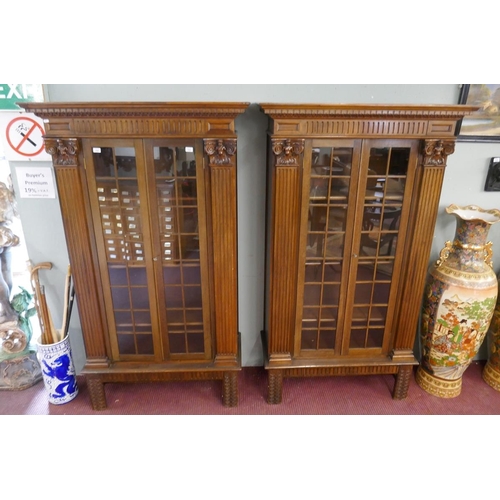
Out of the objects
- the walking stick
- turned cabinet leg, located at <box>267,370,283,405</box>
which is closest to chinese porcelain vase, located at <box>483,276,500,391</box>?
turned cabinet leg, located at <box>267,370,283,405</box>

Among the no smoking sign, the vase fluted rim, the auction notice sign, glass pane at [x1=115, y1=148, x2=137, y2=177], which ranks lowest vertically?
the vase fluted rim

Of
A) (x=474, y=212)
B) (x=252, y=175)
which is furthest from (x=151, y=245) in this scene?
(x=474, y=212)

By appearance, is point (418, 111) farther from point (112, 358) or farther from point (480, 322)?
point (112, 358)

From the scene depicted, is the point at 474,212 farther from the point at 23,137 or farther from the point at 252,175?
the point at 23,137

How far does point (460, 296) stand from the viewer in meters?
2.38

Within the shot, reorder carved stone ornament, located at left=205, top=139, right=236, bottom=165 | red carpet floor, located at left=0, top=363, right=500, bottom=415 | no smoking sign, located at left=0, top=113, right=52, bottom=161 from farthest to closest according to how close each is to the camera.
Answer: red carpet floor, located at left=0, top=363, right=500, bottom=415 → no smoking sign, located at left=0, top=113, right=52, bottom=161 → carved stone ornament, located at left=205, top=139, right=236, bottom=165

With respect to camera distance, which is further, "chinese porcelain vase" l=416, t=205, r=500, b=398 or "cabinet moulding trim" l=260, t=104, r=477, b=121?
"chinese porcelain vase" l=416, t=205, r=500, b=398

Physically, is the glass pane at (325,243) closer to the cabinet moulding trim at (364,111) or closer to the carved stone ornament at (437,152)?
the cabinet moulding trim at (364,111)

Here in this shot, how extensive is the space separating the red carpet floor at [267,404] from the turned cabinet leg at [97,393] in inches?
1.7

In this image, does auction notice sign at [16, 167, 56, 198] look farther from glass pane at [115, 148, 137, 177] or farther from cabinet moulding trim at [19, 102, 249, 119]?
glass pane at [115, 148, 137, 177]

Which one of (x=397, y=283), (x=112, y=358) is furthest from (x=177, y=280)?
(x=397, y=283)

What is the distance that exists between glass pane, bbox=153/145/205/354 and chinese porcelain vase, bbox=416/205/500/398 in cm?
156

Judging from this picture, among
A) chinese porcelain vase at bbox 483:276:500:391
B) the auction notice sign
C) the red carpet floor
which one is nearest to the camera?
the auction notice sign

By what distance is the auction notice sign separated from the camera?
7.82 ft
